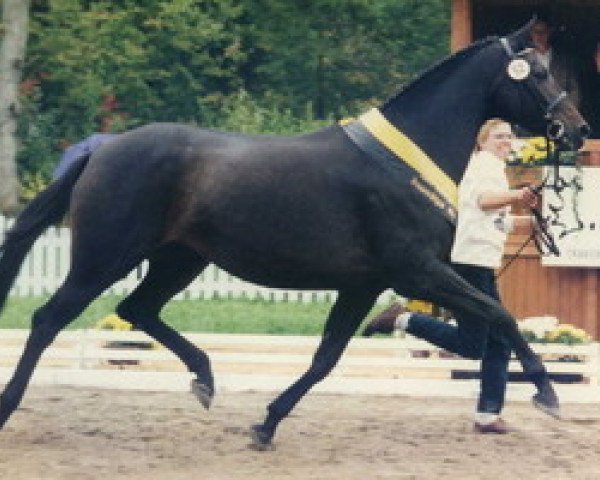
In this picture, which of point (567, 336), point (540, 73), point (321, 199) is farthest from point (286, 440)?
point (567, 336)

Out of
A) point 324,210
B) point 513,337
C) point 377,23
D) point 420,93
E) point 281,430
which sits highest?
point 377,23

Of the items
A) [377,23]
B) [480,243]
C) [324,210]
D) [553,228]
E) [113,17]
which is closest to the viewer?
[324,210]

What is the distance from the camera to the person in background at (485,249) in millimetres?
8695

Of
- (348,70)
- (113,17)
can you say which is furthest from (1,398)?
(348,70)

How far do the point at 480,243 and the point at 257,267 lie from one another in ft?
4.40

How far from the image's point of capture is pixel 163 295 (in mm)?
8922

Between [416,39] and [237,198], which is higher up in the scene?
[416,39]

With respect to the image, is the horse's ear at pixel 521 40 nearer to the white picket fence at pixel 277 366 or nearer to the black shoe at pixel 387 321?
the black shoe at pixel 387 321

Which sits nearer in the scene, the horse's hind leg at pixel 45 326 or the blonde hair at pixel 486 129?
the horse's hind leg at pixel 45 326

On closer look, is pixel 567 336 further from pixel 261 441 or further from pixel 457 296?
pixel 261 441

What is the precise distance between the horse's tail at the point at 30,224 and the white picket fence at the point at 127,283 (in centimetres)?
960

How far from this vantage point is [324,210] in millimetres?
8016

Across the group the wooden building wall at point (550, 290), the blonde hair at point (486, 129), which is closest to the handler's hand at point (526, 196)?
the blonde hair at point (486, 129)

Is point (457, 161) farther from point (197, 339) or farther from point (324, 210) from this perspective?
point (197, 339)
